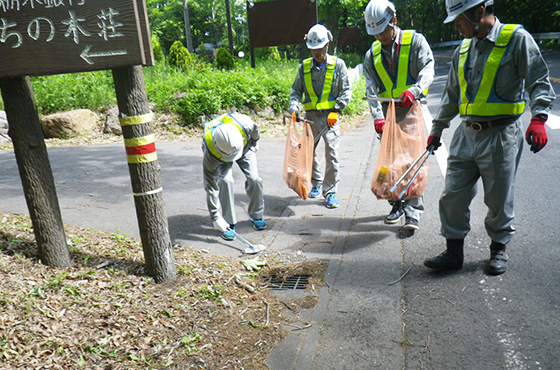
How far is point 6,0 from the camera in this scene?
10.1 feet

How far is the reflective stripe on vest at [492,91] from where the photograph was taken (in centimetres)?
326

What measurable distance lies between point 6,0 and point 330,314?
3082mm

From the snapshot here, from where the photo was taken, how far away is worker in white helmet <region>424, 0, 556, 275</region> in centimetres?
322

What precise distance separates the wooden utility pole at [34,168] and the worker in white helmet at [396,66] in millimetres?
3112

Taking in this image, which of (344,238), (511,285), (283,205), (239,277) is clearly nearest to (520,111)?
(511,285)

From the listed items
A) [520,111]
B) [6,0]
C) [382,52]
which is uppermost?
[6,0]

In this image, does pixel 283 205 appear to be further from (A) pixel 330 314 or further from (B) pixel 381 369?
(B) pixel 381 369

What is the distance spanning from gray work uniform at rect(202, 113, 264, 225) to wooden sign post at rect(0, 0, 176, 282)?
111 cm

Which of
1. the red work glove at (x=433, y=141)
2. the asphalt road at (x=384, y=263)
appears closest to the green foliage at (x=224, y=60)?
the asphalt road at (x=384, y=263)

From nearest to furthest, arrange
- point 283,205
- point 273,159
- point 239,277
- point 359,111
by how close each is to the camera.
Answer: point 239,277
point 283,205
point 273,159
point 359,111

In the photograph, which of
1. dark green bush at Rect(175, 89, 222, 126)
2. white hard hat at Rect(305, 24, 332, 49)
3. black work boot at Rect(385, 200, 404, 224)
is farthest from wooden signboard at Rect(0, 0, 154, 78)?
dark green bush at Rect(175, 89, 222, 126)

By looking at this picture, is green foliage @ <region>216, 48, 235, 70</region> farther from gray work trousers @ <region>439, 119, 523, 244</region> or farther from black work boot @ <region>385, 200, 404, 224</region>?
gray work trousers @ <region>439, 119, 523, 244</region>

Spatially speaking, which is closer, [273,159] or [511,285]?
[511,285]

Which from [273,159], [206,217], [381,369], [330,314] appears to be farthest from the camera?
[273,159]
